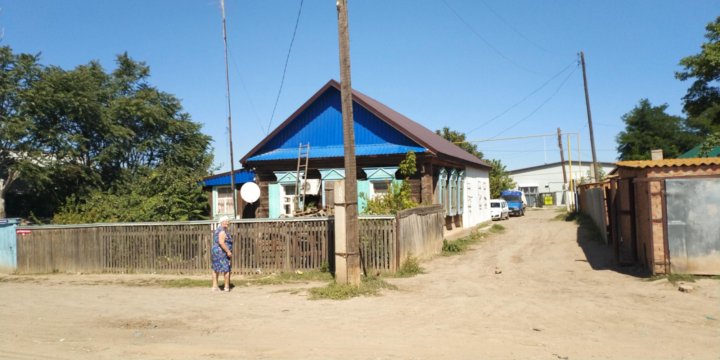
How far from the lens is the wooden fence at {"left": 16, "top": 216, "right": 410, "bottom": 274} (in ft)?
39.6

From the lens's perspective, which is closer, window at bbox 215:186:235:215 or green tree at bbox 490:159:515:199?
window at bbox 215:186:235:215

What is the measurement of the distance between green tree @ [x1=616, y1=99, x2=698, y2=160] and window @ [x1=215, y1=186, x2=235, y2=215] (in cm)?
4296

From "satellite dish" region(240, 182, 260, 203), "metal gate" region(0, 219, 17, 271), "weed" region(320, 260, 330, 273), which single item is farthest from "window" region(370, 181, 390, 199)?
"metal gate" region(0, 219, 17, 271)

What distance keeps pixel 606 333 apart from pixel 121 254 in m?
11.9

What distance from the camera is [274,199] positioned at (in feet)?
72.2

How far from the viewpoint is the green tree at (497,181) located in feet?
153

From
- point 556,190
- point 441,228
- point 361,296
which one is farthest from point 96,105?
point 556,190

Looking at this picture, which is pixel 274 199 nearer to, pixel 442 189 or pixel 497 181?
pixel 442 189

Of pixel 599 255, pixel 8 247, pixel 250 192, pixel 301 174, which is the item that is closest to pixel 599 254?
pixel 599 255

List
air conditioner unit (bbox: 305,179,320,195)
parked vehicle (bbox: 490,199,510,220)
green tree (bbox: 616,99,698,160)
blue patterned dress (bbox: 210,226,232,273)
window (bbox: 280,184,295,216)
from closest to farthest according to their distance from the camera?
blue patterned dress (bbox: 210,226,232,273) → air conditioner unit (bbox: 305,179,320,195) → window (bbox: 280,184,295,216) → parked vehicle (bbox: 490,199,510,220) → green tree (bbox: 616,99,698,160)

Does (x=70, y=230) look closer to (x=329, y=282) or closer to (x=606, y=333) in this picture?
(x=329, y=282)

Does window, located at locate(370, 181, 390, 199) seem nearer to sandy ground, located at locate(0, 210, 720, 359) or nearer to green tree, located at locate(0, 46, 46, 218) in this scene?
sandy ground, located at locate(0, 210, 720, 359)

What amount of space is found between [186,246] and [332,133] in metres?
9.57

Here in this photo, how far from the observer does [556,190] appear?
6619 cm
